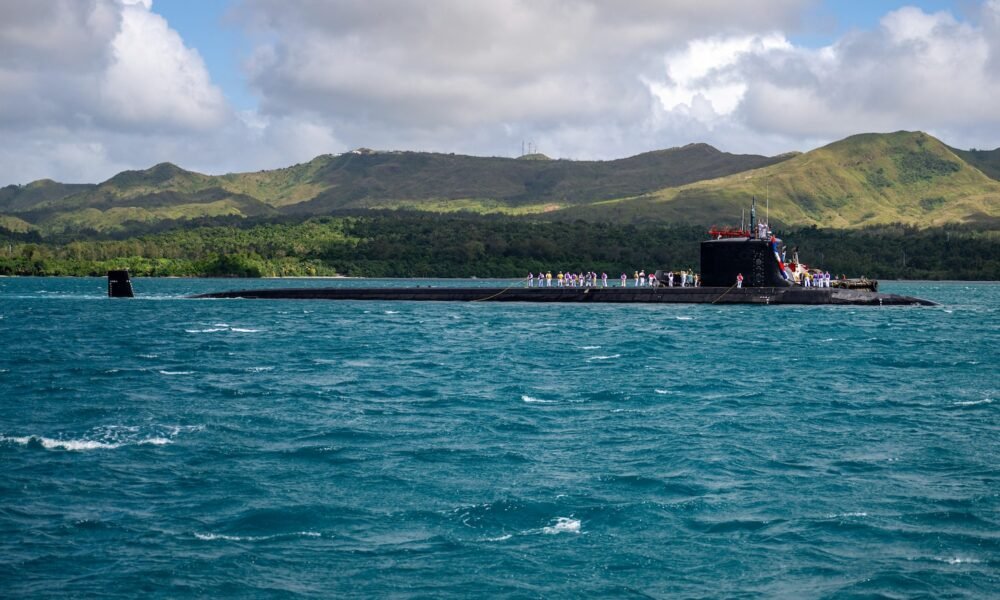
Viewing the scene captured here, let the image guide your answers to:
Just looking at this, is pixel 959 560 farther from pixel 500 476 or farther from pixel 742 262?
pixel 742 262

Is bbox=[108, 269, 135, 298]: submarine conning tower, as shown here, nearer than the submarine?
No

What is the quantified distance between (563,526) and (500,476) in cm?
325

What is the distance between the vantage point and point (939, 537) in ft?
51.7

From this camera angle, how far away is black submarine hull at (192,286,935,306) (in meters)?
66.5

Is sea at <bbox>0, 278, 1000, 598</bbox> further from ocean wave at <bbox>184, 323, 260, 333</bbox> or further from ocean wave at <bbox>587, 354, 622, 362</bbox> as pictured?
ocean wave at <bbox>184, 323, 260, 333</bbox>

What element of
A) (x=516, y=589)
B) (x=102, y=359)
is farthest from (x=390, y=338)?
(x=516, y=589)

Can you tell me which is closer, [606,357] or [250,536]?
[250,536]

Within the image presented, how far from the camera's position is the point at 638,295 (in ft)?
235

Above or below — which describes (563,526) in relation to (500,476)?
below

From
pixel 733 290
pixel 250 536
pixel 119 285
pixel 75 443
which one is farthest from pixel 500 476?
pixel 119 285

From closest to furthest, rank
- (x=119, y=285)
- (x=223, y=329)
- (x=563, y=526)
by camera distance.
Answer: (x=563, y=526)
(x=223, y=329)
(x=119, y=285)

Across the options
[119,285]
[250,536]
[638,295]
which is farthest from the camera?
[119,285]

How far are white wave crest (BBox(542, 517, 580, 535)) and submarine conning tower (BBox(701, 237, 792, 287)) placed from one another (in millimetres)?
50512

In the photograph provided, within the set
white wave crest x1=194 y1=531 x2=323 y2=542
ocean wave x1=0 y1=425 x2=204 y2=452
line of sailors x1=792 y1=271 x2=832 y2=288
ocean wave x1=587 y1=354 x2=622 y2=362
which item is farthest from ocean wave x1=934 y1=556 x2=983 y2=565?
line of sailors x1=792 y1=271 x2=832 y2=288
